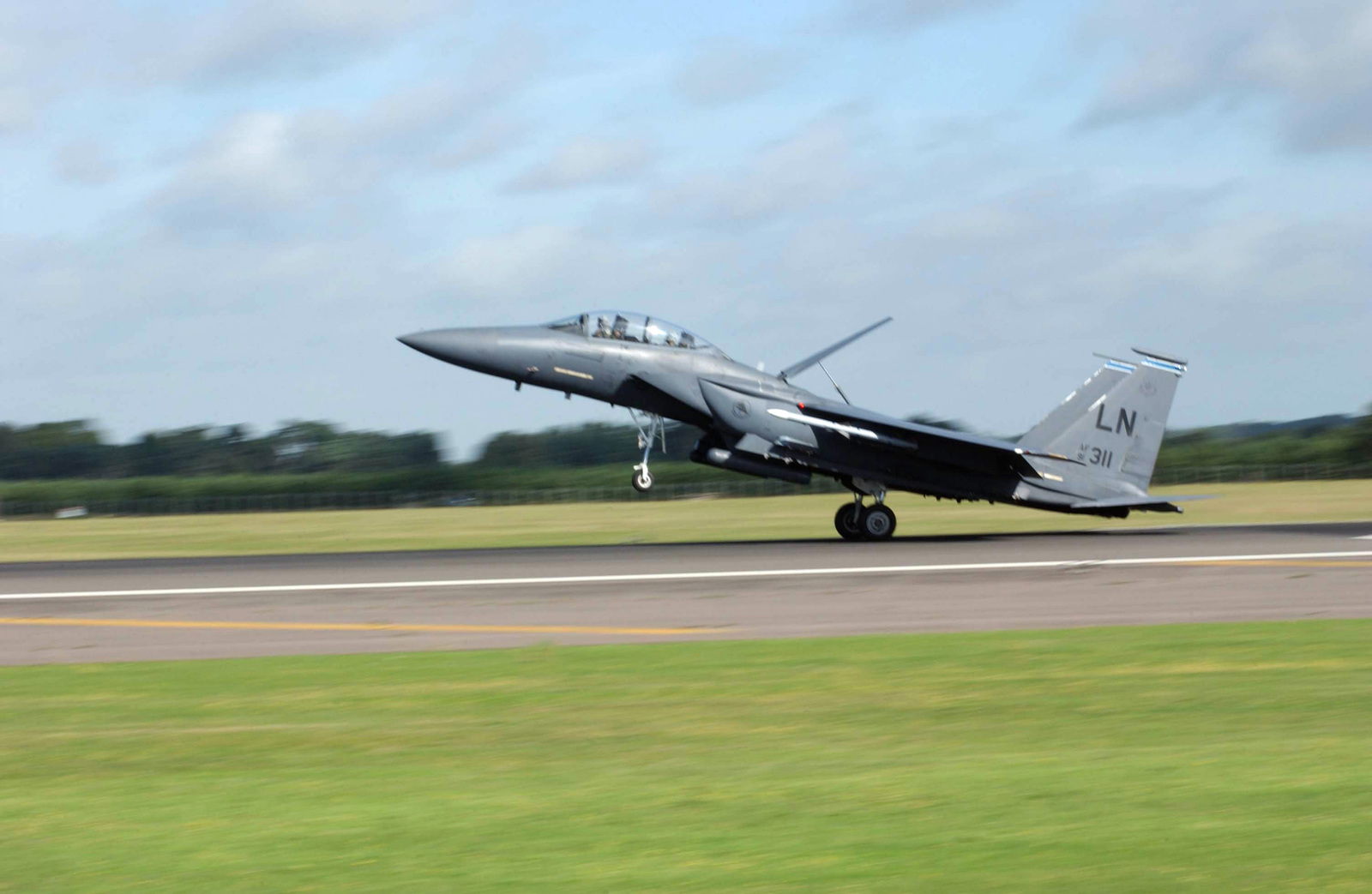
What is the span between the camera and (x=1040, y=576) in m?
17.5

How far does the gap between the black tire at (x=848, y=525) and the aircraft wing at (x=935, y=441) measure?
1919 mm

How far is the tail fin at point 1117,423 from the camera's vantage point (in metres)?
24.9

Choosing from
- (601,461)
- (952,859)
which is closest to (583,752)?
(952,859)

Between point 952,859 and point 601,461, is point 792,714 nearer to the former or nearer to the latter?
point 952,859

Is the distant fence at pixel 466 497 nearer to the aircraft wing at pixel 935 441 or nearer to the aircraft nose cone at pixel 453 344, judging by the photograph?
the aircraft wing at pixel 935 441

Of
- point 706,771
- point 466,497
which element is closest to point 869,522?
point 706,771

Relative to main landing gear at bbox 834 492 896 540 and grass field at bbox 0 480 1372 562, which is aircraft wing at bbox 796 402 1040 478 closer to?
main landing gear at bbox 834 492 896 540

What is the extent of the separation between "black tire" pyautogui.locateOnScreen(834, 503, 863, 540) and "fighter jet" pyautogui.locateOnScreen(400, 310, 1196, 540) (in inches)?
0.9

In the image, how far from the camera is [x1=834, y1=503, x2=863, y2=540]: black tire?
81.5 feet

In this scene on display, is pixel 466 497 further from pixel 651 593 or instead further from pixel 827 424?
pixel 651 593

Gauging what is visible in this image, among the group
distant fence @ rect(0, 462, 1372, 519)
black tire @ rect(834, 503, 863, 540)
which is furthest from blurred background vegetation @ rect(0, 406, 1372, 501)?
black tire @ rect(834, 503, 863, 540)

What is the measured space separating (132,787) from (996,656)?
6721 millimetres

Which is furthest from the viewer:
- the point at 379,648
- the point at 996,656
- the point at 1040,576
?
the point at 1040,576

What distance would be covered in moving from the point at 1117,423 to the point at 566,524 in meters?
17.1
